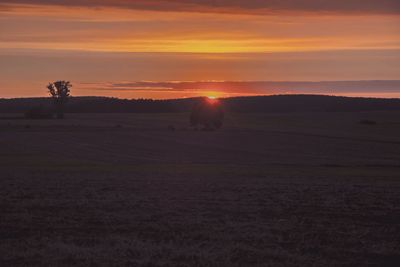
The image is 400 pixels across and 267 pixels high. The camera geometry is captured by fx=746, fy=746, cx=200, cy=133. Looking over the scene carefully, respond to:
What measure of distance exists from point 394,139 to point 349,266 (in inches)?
2873

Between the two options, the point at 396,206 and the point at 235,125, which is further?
the point at 235,125

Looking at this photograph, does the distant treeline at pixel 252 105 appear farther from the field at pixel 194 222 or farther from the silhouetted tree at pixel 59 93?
the field at pixel 194 222

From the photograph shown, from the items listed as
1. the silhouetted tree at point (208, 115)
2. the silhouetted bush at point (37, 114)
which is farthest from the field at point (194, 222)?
the silhouetted bush at point (37, 114)

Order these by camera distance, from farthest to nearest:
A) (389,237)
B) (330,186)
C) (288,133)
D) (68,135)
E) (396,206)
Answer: (288,133) → (68,135) → (330,186) → (396,206) → (389,237)

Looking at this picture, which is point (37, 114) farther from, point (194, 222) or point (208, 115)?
point (194, 222)

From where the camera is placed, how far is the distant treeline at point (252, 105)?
512 ft

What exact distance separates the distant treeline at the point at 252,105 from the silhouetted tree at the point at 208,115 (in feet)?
140

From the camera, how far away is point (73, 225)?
17.7m

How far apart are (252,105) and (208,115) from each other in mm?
62728

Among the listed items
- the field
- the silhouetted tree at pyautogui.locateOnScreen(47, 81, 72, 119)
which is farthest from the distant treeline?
the field

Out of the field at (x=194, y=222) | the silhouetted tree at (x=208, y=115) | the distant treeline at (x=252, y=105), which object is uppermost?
the distant treeline at (x=252, y=105)

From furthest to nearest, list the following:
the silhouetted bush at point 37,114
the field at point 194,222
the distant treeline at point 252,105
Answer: the distant treeline at point 252,105
the silhouetted bush at point 37,114
the field at point 194,222

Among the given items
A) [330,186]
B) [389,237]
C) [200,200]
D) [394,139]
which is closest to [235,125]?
[394,139]

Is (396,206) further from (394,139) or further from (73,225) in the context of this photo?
(394,139)
